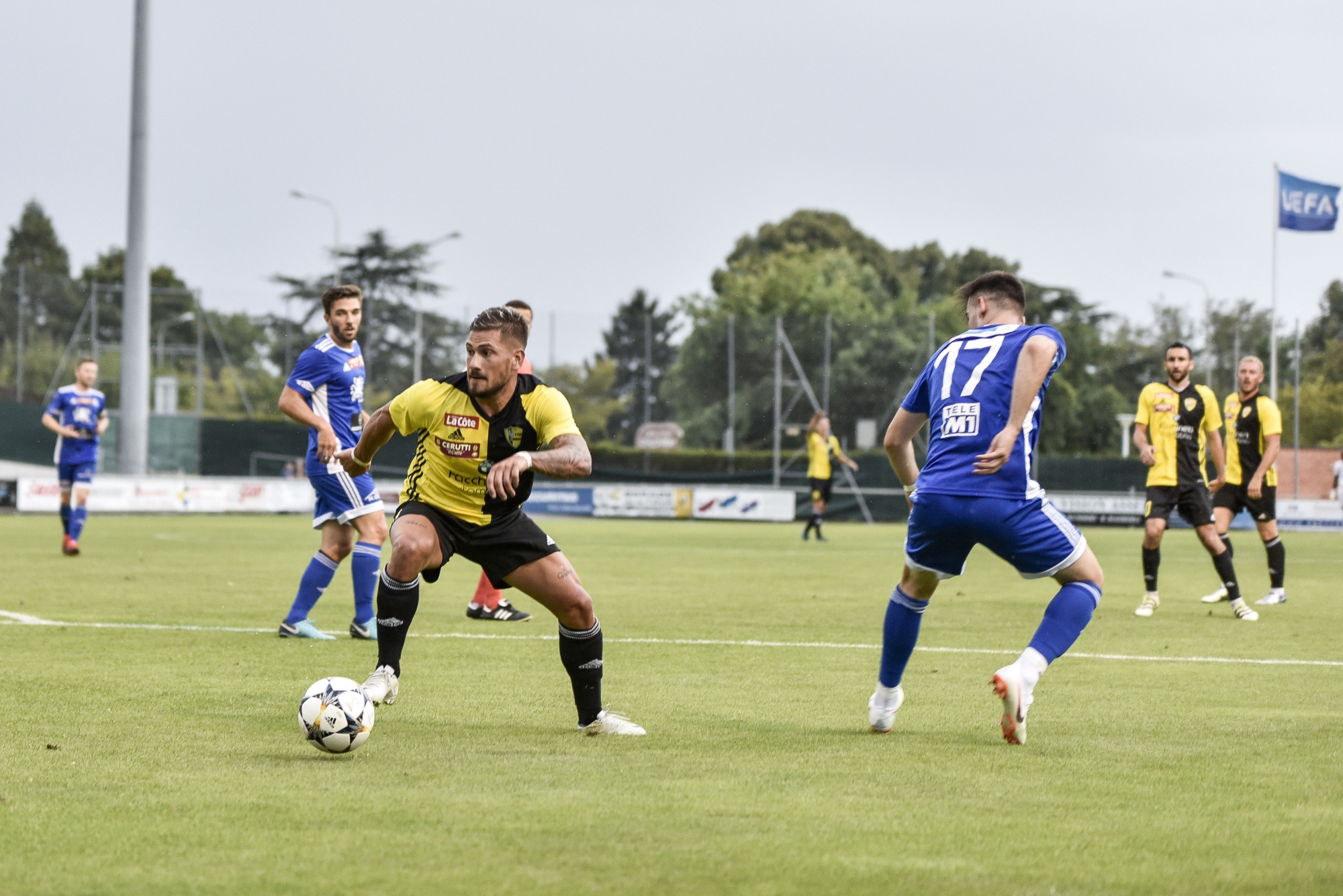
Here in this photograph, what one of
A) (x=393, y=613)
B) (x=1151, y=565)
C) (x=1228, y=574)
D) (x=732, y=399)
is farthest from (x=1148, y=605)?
(x=732, y=399)

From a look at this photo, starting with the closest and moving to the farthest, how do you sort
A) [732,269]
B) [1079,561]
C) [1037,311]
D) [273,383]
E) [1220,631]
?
1. [1079,561]
2. [1220,631]
3. [273,383]
4. [1037,311]
5. [732,269]

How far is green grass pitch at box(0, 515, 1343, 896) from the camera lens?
12.1 ft

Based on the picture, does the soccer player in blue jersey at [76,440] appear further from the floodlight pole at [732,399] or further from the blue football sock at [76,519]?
the floodlight pole at [732,399]

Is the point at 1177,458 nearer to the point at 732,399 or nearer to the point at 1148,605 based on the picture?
the point at 1148,605

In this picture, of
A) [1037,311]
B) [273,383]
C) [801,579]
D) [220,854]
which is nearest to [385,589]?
[220,854]

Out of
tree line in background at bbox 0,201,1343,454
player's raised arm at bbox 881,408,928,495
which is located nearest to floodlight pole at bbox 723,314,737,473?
tree line in background at bbox 0,201,1343,454

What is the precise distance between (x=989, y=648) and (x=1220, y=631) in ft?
7.46

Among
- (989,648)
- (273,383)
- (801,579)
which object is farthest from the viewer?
(273,383)

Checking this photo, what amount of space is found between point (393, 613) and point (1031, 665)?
253 cm

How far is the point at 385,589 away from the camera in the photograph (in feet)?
19.6

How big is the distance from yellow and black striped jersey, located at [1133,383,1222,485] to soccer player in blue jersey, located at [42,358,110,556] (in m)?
11.7

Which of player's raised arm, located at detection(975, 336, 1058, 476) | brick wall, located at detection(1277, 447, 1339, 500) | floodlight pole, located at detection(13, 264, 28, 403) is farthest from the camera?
brick wall, located at detection(1277, 447, 1339, 500)

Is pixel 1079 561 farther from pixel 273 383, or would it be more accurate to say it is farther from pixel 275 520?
pixel 273 383

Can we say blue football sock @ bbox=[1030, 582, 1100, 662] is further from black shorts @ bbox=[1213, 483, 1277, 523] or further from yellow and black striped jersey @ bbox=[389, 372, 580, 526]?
black shorts @ bbox=[1213, 483, 1277, 523]
